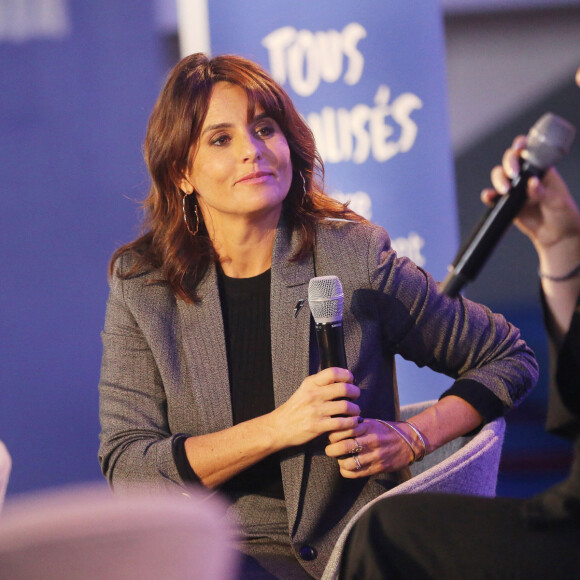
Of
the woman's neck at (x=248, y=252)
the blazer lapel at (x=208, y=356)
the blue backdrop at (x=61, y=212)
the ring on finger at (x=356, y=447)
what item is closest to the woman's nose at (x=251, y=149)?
the woman's neck at (x=248, y=252)

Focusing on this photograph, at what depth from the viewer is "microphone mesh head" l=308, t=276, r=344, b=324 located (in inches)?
55.4

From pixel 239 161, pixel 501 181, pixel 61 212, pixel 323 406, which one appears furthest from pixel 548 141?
pixel 61 212

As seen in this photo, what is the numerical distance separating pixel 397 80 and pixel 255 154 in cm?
139

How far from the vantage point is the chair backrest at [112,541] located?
0.58m

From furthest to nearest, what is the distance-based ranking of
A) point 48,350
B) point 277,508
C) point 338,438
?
point 48,350 → point 277,508 → point 338,438

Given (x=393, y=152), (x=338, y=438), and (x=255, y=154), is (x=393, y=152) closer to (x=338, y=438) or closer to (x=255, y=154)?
(x=255, y=154)

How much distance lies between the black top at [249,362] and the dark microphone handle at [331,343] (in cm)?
31

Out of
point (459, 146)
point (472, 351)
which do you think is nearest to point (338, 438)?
point (472, 351)

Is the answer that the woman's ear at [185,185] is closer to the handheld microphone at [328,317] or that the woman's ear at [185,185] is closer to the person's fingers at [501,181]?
the handheld microphone at [328,317]

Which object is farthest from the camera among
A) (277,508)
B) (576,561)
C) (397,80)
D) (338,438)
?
(397,80)

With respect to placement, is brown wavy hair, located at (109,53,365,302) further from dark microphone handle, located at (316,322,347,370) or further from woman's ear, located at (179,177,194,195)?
dark microphone handle, located at (316,322,347,370)

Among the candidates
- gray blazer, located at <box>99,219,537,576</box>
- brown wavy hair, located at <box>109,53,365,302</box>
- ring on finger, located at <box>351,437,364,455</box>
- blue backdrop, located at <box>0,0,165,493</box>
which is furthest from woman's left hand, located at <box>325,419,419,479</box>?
blue backdrop, located at <box>0,0,165,493</box>

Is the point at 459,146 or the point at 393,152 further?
the point at 459,146

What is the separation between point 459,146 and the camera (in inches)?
199
